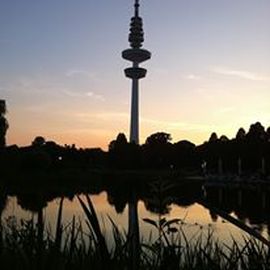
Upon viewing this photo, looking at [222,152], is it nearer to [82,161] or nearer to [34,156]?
[82,161]

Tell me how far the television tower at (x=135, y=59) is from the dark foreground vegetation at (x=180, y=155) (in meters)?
5.23

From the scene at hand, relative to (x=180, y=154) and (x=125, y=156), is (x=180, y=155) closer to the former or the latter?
(x=180, y=154)

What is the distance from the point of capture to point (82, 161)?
109 metres

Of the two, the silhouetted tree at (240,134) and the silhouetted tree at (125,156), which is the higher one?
the silhouetted tree at (240,134)

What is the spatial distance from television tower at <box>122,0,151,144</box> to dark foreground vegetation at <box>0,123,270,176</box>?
17.2 ft

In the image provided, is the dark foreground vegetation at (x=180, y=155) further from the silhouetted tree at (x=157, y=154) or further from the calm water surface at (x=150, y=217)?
the calm water surface at (x=150, y=217)

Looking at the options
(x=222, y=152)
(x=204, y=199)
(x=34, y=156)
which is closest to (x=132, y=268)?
(x=204, y=199)

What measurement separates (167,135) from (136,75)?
1825cm

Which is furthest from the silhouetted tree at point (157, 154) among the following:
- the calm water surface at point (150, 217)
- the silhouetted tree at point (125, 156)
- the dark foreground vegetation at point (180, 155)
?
the calm water surface at point (150, 217)

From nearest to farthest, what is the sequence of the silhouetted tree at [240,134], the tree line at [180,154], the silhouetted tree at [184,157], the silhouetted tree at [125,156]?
the tree line at [180,154] → the silhouetted tree at [240,134] → the silhouetted tree at [125,156] → the silhouetted tree at [184,157]

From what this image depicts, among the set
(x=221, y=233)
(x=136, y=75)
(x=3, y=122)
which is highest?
(x=136, y=75)

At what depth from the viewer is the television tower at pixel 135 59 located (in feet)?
433

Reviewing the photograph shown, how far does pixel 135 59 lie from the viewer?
142 m

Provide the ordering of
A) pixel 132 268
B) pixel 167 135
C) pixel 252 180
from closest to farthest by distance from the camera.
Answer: pixel 132 268
pixel 252 180
pixel 167 135
